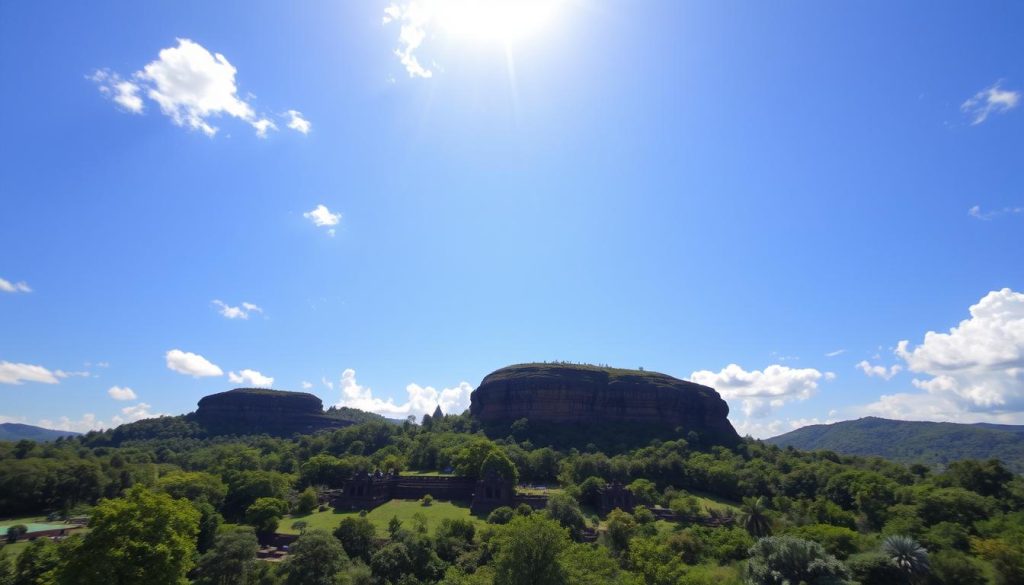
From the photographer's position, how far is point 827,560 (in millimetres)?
33500

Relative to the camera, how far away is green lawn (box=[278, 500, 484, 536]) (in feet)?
161

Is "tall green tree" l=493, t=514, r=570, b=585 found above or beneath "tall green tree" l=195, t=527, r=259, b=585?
above

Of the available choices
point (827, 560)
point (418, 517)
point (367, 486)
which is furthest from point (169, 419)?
point (827, 560)

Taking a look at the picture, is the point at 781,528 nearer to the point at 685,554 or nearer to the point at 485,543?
the point at 685,554

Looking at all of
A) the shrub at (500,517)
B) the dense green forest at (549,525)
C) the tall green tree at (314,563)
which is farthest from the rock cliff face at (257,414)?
the tall green tree at (314,563)

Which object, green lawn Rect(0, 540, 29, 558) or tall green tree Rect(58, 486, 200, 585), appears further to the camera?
green lawn Rect(0, 540, 29, 558)

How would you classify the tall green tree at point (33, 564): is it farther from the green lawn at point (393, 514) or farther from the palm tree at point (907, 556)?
the palm tree at point (907, 556)

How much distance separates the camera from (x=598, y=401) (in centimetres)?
11081

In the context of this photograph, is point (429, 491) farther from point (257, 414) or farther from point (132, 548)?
point (257, 414)

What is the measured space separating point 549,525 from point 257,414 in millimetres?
145243

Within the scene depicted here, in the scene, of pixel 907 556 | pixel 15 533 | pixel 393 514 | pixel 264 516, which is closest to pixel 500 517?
pixel 393 514

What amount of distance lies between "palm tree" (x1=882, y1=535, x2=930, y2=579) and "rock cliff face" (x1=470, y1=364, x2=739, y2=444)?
69985mm

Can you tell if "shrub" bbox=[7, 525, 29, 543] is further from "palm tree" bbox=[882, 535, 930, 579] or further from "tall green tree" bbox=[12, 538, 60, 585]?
"palm tree" bbox=[882, 535, 930, 579]

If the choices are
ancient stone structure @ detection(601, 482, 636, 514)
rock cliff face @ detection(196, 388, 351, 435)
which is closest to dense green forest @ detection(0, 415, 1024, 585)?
ancient stone structure @ detection(601, 482, 636, 514)
